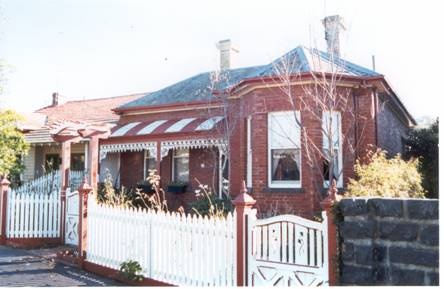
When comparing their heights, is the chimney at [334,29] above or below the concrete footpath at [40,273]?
above

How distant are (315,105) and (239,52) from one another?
8790mm

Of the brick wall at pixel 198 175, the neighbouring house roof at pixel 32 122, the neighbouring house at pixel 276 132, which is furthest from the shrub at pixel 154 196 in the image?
the neighbouring house roof at pixel 32 122

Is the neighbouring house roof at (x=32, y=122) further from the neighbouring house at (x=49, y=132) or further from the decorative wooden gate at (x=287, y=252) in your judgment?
the decorative wooden gate at (x=287, y=252)

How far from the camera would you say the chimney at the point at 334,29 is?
961cm

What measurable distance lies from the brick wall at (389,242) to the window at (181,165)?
10.0 meters

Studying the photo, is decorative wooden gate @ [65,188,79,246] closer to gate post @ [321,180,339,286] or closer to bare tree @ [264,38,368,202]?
bare tree @ [264,38,368,202]

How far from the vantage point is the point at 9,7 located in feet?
22.0

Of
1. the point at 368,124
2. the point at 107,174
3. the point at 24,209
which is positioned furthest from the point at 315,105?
the point at 107,174

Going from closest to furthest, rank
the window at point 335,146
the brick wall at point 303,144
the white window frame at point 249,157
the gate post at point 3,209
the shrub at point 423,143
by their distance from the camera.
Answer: the brick wall at point 303,144
the window at point 335,146
the gate post at point 3,209
the white window frame at point 249,157
the shrub at point 423,143

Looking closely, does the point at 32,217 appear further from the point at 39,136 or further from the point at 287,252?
the point at 39,136

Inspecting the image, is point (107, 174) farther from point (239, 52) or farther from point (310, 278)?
point (310, 278)

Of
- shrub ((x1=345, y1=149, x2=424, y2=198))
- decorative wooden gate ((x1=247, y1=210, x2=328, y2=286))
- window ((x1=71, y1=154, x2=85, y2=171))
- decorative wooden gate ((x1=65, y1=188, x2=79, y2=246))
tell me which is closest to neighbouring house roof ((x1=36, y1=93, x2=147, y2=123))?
window ((x1=71, y1=154, x2=85, y2=171))

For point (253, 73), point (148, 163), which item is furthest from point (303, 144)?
point (148, 163)

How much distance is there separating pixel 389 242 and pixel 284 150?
5884 millimetres
